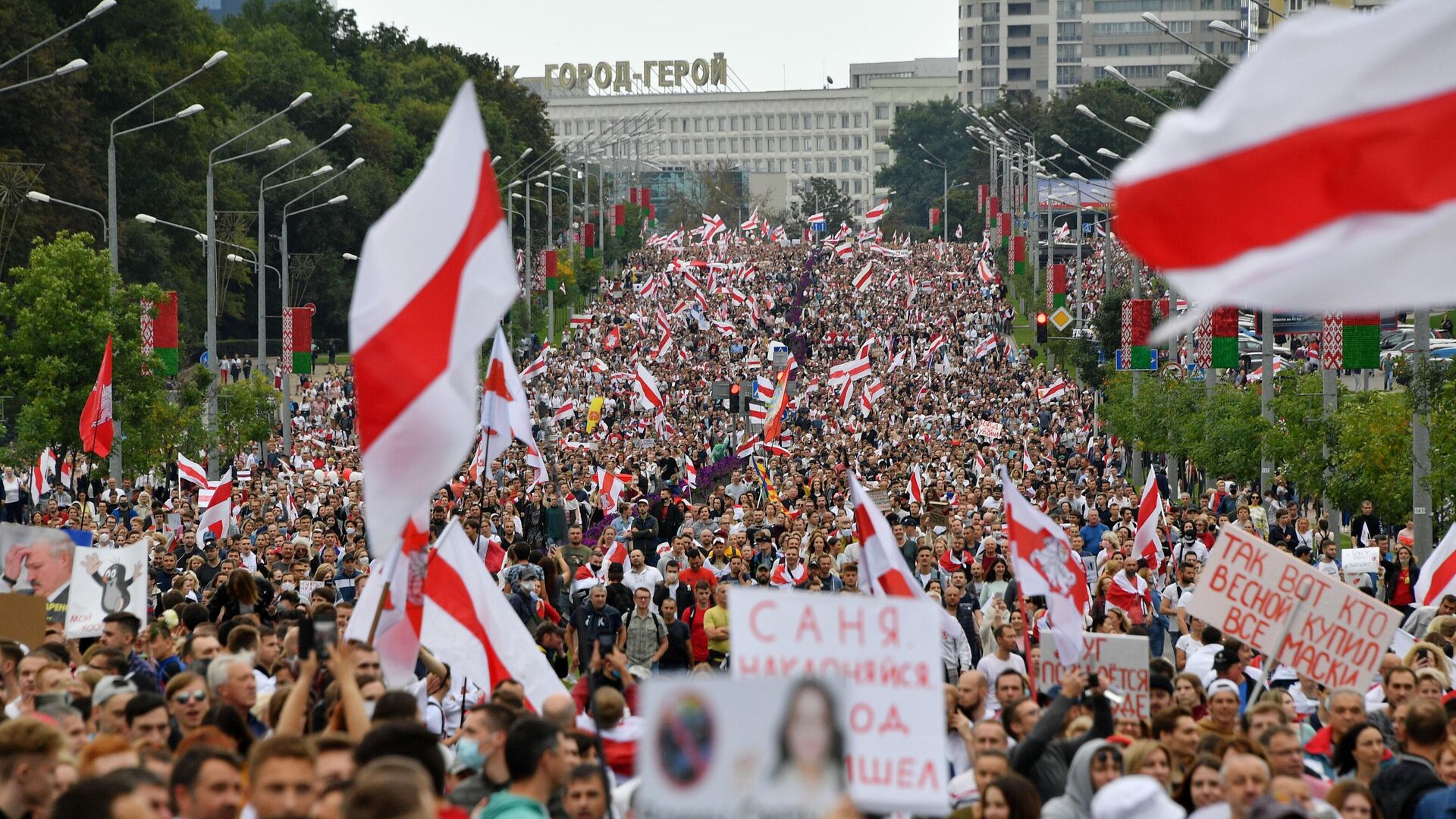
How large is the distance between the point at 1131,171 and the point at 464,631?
5198 mm

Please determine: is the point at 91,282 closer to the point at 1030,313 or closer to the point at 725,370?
the point at 725,370

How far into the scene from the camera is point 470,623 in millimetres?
10328

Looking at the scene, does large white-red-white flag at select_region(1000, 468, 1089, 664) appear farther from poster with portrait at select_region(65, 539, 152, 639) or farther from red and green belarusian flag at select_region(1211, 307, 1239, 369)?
red and green belarusian flag at select_region(1211, 307, 1239, 369)

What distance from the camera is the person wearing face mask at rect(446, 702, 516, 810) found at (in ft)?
24.1

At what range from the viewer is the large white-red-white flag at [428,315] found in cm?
761

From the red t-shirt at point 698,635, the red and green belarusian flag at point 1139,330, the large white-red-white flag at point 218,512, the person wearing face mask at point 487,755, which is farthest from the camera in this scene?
the red and green belarusian flag at point 1139,330

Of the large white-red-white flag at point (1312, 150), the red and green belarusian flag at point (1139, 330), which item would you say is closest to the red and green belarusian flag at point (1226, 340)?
the red and green belarusian flag at point (1139, 330)

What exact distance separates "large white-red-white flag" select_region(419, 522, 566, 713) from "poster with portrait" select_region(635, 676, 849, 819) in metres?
5.50

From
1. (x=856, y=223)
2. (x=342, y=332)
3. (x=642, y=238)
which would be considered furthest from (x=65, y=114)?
(x=856, y=223)

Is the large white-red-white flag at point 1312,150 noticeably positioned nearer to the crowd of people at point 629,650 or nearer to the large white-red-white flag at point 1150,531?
the crowd of people at point 629,650

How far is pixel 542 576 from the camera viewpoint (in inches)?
653

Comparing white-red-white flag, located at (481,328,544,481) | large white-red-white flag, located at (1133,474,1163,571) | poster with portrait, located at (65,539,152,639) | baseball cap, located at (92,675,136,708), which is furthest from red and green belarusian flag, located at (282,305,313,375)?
baseball cap, located at (92,675,136,708)

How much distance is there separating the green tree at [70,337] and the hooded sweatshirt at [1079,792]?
2522 centimetres

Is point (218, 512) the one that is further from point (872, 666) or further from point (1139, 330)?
point (1139, 330)
